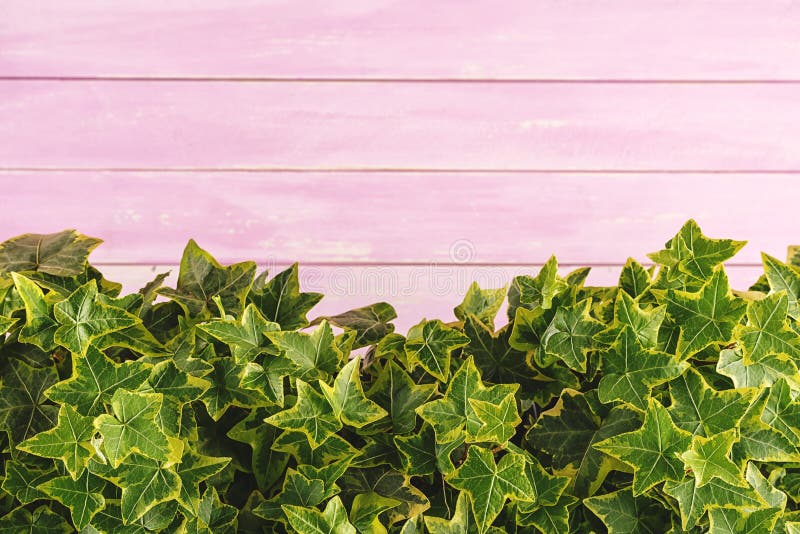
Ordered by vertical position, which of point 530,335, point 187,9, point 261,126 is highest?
point 187,9

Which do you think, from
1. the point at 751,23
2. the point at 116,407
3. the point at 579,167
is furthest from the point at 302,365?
the point at 751,23

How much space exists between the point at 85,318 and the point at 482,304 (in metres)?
0.27

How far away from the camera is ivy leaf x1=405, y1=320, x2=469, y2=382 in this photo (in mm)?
430

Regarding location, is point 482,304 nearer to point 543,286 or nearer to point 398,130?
point 543,286

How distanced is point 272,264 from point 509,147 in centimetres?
45

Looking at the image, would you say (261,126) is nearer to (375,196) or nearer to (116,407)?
(375,196)

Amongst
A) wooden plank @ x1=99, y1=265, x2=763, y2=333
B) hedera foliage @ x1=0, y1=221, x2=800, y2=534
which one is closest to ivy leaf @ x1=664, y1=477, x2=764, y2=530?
hedera foliage @ x1=0, y1=221, x2=800, y2=534

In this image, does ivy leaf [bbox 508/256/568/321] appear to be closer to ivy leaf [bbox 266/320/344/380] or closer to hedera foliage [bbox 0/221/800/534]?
hedera foliage [bbox 0/221/800/534]

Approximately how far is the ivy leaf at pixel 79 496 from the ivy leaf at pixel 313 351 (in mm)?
139

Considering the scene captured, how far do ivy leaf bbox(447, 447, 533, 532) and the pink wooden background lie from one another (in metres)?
0.70

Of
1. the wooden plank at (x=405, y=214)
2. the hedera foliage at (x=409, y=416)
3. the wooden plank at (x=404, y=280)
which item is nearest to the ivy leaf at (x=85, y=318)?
the hedera foliage at (x=409, y=416)

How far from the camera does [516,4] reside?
1125 millimetres

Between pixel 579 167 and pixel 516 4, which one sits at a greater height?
pixel 516 4

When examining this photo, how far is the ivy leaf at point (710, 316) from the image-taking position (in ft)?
1.34
